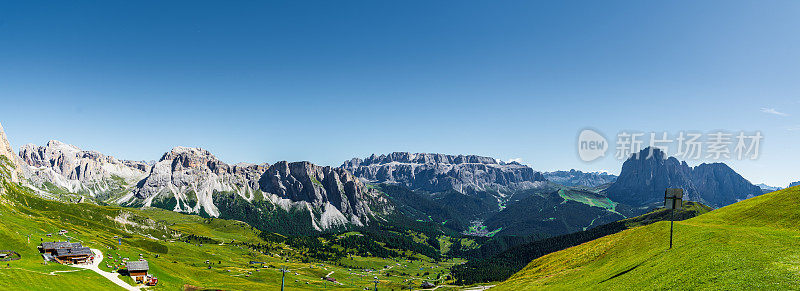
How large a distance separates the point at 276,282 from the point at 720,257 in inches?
7727

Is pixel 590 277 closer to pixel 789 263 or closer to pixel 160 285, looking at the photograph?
pixel 789 263

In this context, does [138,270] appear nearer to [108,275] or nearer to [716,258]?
[108,275]

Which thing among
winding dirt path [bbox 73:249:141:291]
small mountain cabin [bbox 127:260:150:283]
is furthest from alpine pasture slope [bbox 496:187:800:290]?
small mountain cabin [bbox 127:260:150:283]

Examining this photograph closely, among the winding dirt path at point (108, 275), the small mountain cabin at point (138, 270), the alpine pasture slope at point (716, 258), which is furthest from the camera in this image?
the small mountain cabin at point (138, 270)

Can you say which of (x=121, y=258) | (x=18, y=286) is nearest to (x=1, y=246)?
(x=121, y=258)

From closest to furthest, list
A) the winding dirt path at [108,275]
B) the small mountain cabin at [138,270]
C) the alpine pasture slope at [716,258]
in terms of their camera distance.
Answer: the alpine pasture slope at [716,258] → the winding dirt path at [108,275] → the small mountain cabin at [138,270]

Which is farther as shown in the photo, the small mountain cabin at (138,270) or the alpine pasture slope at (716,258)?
the small mountain cabin at (138,270)

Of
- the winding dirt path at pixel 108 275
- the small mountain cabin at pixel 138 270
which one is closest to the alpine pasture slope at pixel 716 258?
the winding dirt path at pixel 108 275

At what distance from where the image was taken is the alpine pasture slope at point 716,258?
94.5 ft

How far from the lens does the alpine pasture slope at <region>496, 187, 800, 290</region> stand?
94.5 ft

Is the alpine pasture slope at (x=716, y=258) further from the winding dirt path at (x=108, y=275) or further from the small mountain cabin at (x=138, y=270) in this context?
the small mountain cabin at (x=138, y=270)

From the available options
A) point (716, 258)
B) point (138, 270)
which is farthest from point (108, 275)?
point (716, 258)

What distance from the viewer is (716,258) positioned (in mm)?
34531

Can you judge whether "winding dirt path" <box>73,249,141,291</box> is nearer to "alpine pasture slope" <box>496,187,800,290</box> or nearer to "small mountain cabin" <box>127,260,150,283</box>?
"small mountain cabin" <box>127,260,150,283</box>
